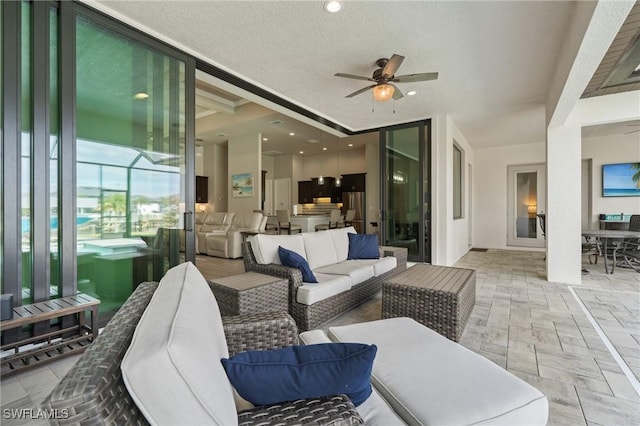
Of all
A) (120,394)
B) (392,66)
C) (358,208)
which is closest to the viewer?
(120,394)

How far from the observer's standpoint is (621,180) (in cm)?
686

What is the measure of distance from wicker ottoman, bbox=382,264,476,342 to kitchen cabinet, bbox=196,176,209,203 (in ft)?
27.6

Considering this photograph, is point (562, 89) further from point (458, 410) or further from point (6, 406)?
point (6, 406)

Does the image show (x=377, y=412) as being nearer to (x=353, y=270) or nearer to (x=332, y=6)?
(x=353, y=270)

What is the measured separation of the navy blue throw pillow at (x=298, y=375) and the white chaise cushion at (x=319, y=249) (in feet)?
8.44

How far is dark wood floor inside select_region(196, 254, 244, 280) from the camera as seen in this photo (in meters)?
5.18

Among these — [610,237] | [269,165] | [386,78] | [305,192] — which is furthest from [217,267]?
[269,165]

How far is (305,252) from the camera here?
3.53 m

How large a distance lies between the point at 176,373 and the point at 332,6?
294 cm

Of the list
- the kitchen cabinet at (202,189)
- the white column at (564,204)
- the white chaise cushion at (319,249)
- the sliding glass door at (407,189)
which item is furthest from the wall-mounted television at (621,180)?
the kitchen cabinet at (202,189)

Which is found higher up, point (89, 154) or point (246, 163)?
point (246, 163)

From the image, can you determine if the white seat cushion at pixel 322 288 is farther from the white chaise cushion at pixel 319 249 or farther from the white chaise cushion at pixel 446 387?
the white chaise cushion at pixel 446 387

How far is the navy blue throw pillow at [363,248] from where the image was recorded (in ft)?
13.5

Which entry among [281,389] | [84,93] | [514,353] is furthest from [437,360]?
[84,93]
